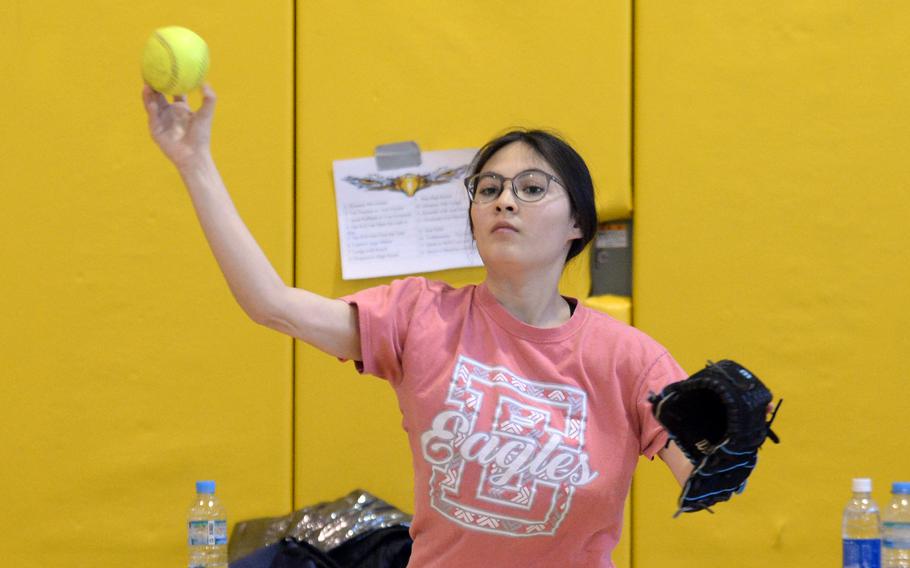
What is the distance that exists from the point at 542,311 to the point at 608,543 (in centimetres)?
43

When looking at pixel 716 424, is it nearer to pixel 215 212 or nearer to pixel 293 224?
pixel 215 212

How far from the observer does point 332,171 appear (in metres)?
3.35

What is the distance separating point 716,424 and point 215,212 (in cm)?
→ 88

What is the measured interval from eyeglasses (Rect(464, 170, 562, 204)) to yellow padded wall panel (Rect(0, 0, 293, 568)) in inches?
46.2

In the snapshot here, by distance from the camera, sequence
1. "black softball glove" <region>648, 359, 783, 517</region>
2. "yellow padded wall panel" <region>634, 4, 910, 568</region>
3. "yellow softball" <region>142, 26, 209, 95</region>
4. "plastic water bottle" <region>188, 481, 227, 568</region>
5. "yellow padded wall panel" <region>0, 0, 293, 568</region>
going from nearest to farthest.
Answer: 1. "black softball glove" <region>648, 359, 783, 517</region>
2. "yellow softball" <region>142, 26, 209, 95</region>
3. "yellow padded wall panel" <region>634, 4, 910, 568</region>
4. "plastic water bottle" <region>188, 481, 227, 568</region>
5. "yellow padded wall panel" <region>0, 0, 293, 568</region>

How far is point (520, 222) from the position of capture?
2223mm

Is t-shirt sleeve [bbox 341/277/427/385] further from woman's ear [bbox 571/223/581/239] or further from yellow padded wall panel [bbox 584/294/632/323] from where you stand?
yellow padded wall panel [bbox 584/294/632/323]

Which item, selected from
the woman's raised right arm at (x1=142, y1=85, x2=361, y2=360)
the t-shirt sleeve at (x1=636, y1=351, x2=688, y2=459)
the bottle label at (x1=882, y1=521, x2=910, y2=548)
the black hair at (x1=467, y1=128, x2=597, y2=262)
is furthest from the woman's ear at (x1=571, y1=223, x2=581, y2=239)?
the bottle label at (x1=882, y1=521, x2=910, y2=548)

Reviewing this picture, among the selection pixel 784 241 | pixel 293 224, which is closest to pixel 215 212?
pixel 293 224

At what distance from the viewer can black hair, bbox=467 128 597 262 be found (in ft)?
7.54

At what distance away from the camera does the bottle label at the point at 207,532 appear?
3.17 metres

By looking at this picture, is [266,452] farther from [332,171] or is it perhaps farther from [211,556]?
[332,171]

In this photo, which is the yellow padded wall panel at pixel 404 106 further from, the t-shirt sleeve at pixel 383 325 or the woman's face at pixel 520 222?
the t-shirt sleeve at pixel 383 325

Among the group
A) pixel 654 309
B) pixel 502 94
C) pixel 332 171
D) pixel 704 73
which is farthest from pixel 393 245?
pixel 704 73
